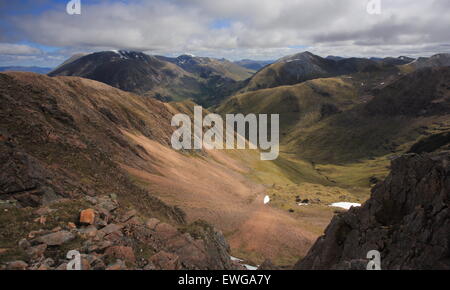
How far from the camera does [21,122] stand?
43.3 m

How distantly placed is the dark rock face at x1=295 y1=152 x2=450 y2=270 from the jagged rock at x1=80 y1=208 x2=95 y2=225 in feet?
64.1

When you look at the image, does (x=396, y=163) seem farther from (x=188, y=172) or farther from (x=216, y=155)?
(x=216, y=155)

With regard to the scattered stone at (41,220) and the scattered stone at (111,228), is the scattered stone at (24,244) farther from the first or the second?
the scattered stone at (111,228)

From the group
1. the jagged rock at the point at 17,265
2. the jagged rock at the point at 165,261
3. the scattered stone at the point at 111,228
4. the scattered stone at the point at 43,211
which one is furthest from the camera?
the scattered stone at the point at 43,211

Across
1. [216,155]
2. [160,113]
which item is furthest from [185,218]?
[160,113]

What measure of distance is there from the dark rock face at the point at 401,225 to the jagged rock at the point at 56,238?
19864mm

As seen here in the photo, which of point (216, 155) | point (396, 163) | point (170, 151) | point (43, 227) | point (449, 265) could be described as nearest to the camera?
point (449, 265)

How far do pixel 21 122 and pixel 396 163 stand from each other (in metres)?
47.3

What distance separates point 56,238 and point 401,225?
26.9 metres

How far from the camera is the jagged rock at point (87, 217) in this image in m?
24.7

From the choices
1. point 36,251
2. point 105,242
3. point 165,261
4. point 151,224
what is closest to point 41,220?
point 36,251

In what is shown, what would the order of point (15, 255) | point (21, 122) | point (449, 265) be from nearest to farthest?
point (15, 255) < point (449, 265) < point (21, 122)

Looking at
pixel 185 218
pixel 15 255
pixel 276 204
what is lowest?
pixel 276 204

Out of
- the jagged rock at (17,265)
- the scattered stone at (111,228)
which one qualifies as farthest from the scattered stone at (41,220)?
the jagged rock at (17,265)
